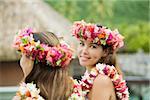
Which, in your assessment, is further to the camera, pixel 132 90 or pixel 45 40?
pixel 132 90

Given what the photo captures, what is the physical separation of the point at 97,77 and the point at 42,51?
1.36 ft

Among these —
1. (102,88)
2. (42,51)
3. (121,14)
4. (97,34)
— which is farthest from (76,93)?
(121,14)

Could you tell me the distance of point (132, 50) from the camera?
1953cm

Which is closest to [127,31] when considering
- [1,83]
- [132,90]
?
[132,90]

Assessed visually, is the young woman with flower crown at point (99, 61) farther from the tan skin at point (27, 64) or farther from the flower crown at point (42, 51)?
the tan skin at point (27, 64)

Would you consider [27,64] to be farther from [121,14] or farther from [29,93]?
[121,14]

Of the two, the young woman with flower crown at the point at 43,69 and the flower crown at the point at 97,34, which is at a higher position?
the flower crown at the point at 97,34

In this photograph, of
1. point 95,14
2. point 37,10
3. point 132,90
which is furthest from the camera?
point 95,14

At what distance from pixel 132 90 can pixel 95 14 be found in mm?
8881

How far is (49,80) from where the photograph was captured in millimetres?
2658

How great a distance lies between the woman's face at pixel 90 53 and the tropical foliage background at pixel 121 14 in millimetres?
12818

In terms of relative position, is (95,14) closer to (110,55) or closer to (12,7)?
(12,7)

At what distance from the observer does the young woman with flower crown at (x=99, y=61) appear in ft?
9.55

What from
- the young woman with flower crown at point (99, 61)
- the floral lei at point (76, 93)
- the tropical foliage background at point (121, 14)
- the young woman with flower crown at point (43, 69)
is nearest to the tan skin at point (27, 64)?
the young woman with flower crown at point (43, 69)
